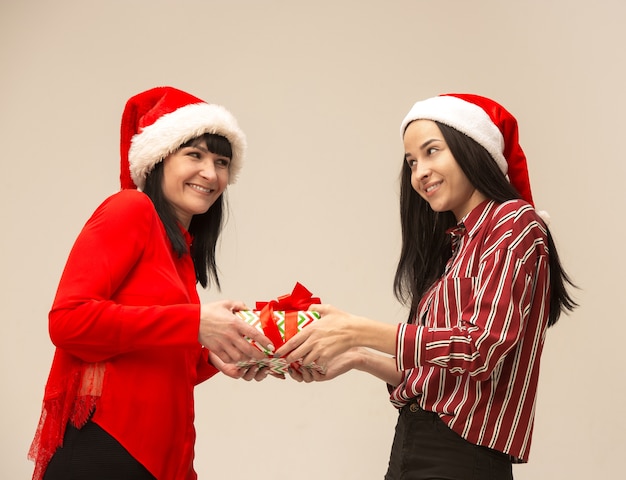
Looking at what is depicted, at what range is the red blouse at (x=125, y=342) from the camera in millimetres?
1687

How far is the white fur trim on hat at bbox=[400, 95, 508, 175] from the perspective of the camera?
2008 millimetres

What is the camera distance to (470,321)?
1.71 m

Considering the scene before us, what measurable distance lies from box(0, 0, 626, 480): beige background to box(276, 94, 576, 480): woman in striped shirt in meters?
1.72

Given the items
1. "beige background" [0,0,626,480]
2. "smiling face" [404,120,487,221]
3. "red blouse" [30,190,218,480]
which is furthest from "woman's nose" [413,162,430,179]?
"beige background" [0,0,626,480]

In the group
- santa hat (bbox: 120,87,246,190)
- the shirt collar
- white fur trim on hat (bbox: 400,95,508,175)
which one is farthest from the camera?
santa hat (bbox: 120,87,246,190)

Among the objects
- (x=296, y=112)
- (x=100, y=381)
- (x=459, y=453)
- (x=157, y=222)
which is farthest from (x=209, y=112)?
(x=296, y=112)

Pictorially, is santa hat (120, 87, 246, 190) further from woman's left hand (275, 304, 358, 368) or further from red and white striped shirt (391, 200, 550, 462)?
red and white striped shirt (391, 200, 550, 462)

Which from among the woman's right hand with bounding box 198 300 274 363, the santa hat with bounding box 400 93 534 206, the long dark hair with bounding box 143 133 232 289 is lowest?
the woman's right hand with bounding box 198 300 274 363

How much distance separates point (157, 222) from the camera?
191 centimetres

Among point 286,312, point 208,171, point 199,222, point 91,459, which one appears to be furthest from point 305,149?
point 91,459

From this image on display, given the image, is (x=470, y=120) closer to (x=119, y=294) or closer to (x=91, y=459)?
(x=119, y=294)

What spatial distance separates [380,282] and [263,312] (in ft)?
6.74

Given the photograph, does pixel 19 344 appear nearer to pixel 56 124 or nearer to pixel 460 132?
pixel 56 124

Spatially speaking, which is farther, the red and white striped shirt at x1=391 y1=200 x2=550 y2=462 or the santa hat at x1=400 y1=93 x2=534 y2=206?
the santa hat at x1=400 y1=93 x2=534 y2=206
